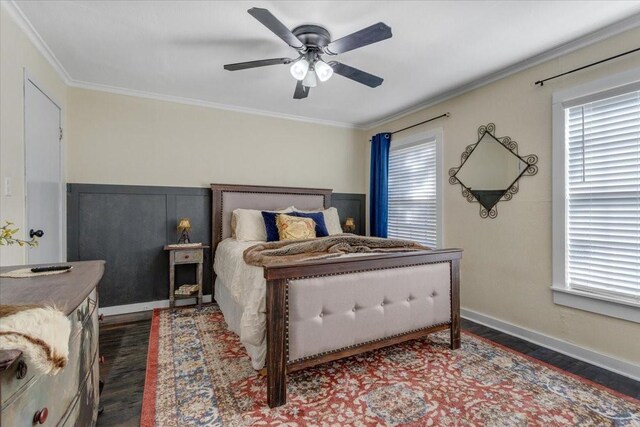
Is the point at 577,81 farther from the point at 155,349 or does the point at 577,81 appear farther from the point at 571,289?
the point at 155,349

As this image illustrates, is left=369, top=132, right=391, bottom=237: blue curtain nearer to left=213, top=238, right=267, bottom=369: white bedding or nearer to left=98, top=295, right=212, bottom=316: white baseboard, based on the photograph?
left=213, top=238, right=267, bottom=369: white bedding

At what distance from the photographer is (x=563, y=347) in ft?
8.35

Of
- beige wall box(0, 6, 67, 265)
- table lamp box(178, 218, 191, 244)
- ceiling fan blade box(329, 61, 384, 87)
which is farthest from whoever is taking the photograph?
table lamp box(178, 218, 191, 244)

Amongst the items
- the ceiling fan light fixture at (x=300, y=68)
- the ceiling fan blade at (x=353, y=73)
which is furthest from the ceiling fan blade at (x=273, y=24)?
the ceiling fan blade at (x=353, y=73)

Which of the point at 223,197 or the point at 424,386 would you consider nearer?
the point at 424,386

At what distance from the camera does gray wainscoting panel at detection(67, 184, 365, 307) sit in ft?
10.9

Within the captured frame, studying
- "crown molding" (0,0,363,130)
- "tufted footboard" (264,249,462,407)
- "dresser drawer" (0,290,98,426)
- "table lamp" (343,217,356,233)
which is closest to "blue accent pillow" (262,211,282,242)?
"table lamp" (343,217,356,233)

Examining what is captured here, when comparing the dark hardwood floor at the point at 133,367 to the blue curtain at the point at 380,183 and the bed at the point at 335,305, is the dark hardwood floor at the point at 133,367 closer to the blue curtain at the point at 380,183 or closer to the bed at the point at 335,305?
the bed at the point at 335,305

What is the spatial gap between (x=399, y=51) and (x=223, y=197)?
8.51ft

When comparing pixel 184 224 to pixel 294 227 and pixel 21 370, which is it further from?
pixel 21 370

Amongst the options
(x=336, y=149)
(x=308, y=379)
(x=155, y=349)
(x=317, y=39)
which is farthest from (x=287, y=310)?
(x=336, y=149)

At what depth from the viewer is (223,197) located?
3.87 meters

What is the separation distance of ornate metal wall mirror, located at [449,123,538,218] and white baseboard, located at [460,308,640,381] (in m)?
1.10

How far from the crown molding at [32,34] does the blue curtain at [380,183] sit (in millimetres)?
3763
